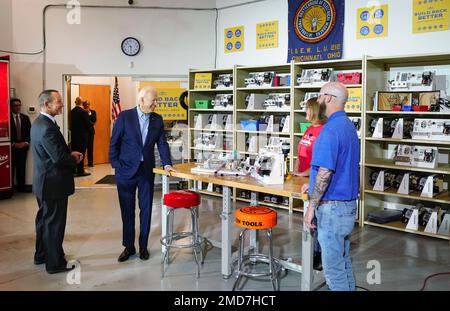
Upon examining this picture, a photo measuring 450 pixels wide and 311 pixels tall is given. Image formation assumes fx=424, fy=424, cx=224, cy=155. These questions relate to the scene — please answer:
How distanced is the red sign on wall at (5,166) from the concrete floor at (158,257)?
91 cm

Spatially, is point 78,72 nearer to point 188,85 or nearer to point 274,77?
point 188,85

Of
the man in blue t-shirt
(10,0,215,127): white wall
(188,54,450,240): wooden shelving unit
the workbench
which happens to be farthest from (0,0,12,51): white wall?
the man in blue t-shirt

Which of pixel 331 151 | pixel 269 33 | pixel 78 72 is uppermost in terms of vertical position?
pixel 269 33

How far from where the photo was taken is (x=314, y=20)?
22.0ft

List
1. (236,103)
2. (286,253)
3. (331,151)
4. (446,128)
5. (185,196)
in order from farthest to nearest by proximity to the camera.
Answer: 1. (236,103)
2. (446,128)
3. (286,253)
4. (185,196)
5. (331,151)

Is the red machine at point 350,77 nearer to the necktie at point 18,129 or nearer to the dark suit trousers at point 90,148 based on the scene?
the necktie at point 18,129

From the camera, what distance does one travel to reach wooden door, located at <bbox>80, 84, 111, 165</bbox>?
37.0ft

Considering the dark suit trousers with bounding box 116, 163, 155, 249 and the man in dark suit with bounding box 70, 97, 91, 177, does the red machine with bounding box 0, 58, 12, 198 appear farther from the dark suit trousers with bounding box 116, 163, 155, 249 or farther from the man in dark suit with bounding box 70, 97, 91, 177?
the dark suit trousers with bounding box 116, 163, 155, 249

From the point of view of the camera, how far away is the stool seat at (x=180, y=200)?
400 cm

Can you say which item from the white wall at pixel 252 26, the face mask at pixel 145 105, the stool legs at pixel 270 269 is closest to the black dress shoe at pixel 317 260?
the stool legs at pixel 270 269

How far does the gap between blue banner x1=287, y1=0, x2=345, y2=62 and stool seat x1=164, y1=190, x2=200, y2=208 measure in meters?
3.60

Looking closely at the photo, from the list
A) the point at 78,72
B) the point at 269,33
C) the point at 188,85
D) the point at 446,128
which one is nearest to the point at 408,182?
the point at 446,128

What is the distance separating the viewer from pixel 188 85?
26.1 ft

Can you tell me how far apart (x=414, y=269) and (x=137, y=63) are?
20.2ft
